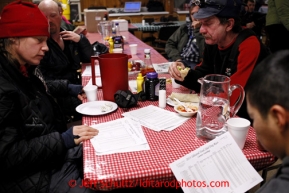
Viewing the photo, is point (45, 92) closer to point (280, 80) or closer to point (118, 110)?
point (118, 110)

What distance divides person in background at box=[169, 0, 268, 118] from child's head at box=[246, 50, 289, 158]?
0.88m

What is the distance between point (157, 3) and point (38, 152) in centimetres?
660

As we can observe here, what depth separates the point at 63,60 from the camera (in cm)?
247

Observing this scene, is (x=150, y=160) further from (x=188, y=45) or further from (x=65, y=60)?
(x=188, y=45)

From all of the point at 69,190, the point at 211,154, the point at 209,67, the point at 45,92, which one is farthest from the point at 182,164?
the point at 209,67

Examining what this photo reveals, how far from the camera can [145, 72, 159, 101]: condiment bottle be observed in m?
1.68

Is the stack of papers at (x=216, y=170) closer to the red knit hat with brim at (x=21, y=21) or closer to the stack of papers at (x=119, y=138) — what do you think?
the stack of papers at (x=119, y=138)

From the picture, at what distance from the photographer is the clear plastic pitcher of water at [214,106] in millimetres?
1310

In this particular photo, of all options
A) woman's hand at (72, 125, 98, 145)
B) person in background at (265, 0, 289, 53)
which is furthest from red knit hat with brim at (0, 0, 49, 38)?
person in background at (265, 0, 289, 53)

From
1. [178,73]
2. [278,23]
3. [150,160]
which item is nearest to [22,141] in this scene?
[150,160]

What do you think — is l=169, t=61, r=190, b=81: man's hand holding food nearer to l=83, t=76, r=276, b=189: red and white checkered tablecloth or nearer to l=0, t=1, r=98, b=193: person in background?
l=83, t=76, r=276, b=189: red and white checkered tablecloth

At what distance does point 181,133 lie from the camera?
133 cm

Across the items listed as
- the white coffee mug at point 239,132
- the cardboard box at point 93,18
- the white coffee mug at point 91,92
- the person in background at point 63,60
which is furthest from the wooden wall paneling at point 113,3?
the white coffee mug at point 239,132

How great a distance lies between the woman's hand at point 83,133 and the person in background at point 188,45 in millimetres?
1900
